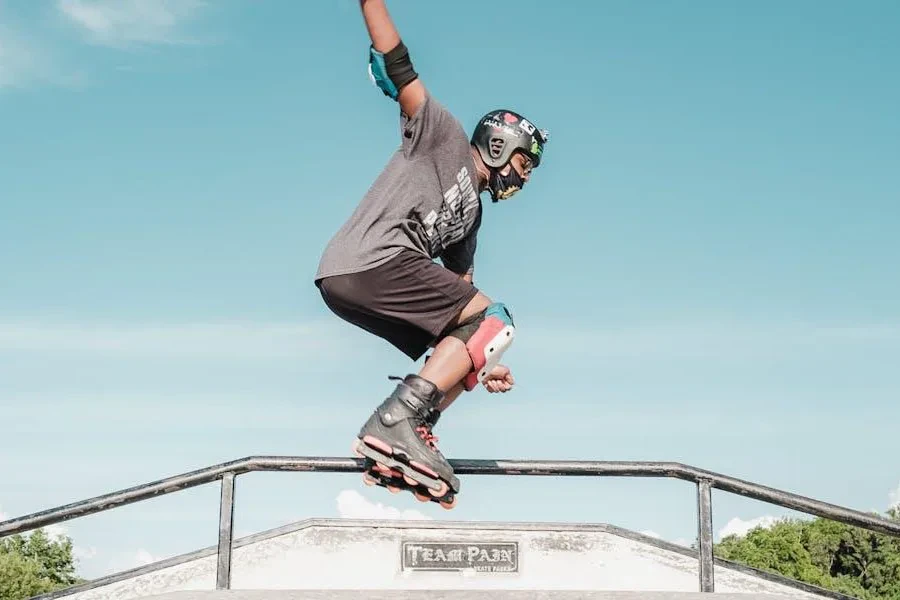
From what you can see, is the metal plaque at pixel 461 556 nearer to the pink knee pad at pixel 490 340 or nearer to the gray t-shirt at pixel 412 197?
the pink knee pad at pixel 490 340

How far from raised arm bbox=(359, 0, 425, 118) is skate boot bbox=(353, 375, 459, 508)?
1.41 m

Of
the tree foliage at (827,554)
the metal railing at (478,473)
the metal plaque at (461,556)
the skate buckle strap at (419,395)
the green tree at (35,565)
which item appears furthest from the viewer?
the tree foliage at (827,554)

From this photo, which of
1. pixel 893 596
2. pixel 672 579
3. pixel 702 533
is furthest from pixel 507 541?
pixel 893 596

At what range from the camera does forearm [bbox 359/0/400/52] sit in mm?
4406

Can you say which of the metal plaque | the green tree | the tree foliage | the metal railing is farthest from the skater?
the tree foliage

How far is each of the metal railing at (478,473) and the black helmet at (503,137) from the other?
5.34 ft

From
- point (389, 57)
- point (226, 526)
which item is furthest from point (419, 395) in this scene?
point (389, 57)

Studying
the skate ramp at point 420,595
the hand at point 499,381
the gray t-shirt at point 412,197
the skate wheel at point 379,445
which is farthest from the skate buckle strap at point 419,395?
the skate ramp at point 420,595

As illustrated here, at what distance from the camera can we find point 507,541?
15.9 m

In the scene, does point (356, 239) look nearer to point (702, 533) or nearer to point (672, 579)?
point (702, 533)

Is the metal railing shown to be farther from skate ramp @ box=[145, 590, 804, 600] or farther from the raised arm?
the raised arm

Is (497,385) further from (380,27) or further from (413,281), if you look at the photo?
(380,27)

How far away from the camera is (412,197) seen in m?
4.54

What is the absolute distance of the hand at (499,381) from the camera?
500 centimetres
